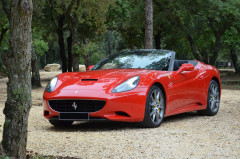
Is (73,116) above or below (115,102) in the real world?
below

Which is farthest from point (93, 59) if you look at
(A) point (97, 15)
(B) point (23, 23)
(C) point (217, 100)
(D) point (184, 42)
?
(B) point (23, 23)

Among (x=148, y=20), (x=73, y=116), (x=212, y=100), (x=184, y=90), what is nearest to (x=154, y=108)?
(x=184, y=90)

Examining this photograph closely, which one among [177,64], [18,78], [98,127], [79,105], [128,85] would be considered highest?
[18,78]

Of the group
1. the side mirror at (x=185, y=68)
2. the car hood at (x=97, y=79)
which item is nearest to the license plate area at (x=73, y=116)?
the car hood at (x=97, y=79)

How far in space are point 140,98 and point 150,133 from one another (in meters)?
A: 0.63

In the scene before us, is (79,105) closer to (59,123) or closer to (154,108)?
(59,123)

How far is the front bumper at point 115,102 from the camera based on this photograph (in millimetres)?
7703

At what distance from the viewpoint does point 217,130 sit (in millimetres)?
8039

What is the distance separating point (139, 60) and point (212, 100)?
85.8 inches

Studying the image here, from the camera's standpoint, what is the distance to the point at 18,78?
4.89 meters

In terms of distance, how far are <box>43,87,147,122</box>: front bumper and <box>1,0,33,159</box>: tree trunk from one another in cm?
278

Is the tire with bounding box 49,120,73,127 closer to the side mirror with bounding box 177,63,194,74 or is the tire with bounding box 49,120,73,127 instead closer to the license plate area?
the license plate area

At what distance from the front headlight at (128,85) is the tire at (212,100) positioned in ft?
9.14

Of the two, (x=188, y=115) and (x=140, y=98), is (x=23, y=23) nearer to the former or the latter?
(x=140, y=98)
